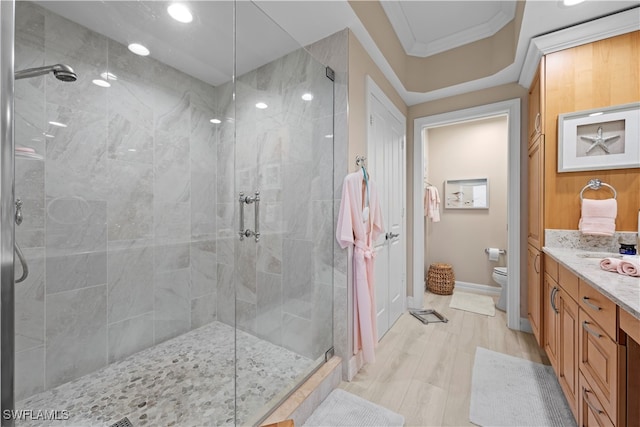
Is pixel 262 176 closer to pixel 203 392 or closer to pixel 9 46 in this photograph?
pixel 9 46

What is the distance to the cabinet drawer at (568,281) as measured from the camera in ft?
4.24

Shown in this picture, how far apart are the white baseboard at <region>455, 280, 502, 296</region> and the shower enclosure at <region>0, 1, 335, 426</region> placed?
288 centimetres

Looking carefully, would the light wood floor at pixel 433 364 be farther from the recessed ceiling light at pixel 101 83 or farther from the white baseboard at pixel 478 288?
the recessed ceiling light at pixel 101 83

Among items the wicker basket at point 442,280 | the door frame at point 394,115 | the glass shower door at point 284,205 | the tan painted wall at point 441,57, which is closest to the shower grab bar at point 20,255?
the glass shower door at point 284,205

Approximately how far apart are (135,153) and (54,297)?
1.01m

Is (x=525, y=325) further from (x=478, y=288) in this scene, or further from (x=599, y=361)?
(x=599, y=361)

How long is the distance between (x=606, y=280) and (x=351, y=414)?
4.63 feet

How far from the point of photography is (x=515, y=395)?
5.32 ft

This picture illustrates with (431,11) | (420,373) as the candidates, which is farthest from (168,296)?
(431,11)

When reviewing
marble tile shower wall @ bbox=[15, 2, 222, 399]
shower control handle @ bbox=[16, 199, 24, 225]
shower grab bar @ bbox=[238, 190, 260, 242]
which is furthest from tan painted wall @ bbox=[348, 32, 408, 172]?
shower control handle @ bbox=[16, 199, 24, 225]

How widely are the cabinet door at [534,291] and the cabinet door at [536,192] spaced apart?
0.10 meters

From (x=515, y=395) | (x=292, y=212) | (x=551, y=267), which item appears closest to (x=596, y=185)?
(x=551, y=267)

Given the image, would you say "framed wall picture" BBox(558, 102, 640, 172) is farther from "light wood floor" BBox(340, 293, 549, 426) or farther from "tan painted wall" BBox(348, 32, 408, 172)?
"light wood floor" BBox(340, 293, 549, 426)

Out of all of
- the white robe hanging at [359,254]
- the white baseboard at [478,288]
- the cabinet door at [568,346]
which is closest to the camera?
the cabinet door at [568,346]
